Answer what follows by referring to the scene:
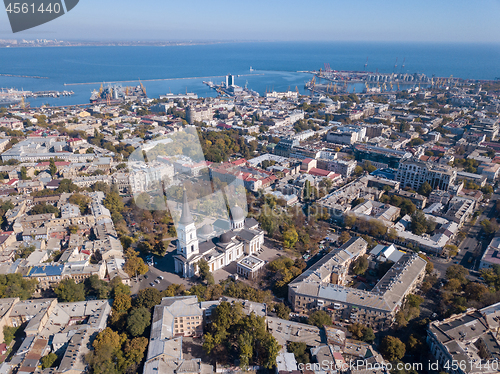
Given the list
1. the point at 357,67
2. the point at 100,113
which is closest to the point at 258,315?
the point at 100,113

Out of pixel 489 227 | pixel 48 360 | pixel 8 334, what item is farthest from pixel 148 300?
pixel 489 227

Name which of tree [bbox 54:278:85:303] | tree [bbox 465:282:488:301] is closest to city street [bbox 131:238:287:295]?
tree [bbox 54:278:85:303]

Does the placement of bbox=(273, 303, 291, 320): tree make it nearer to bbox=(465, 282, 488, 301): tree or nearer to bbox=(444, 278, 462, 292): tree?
bbox=(444, 278, 462, 292): tree

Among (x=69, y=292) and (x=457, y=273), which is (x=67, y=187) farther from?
(x=457, y=273)

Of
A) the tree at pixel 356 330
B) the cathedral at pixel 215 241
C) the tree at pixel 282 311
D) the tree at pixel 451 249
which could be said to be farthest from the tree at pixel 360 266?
the cathedral at pixel 215 241

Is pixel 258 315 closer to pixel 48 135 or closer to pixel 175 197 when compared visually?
pixel 175 197
